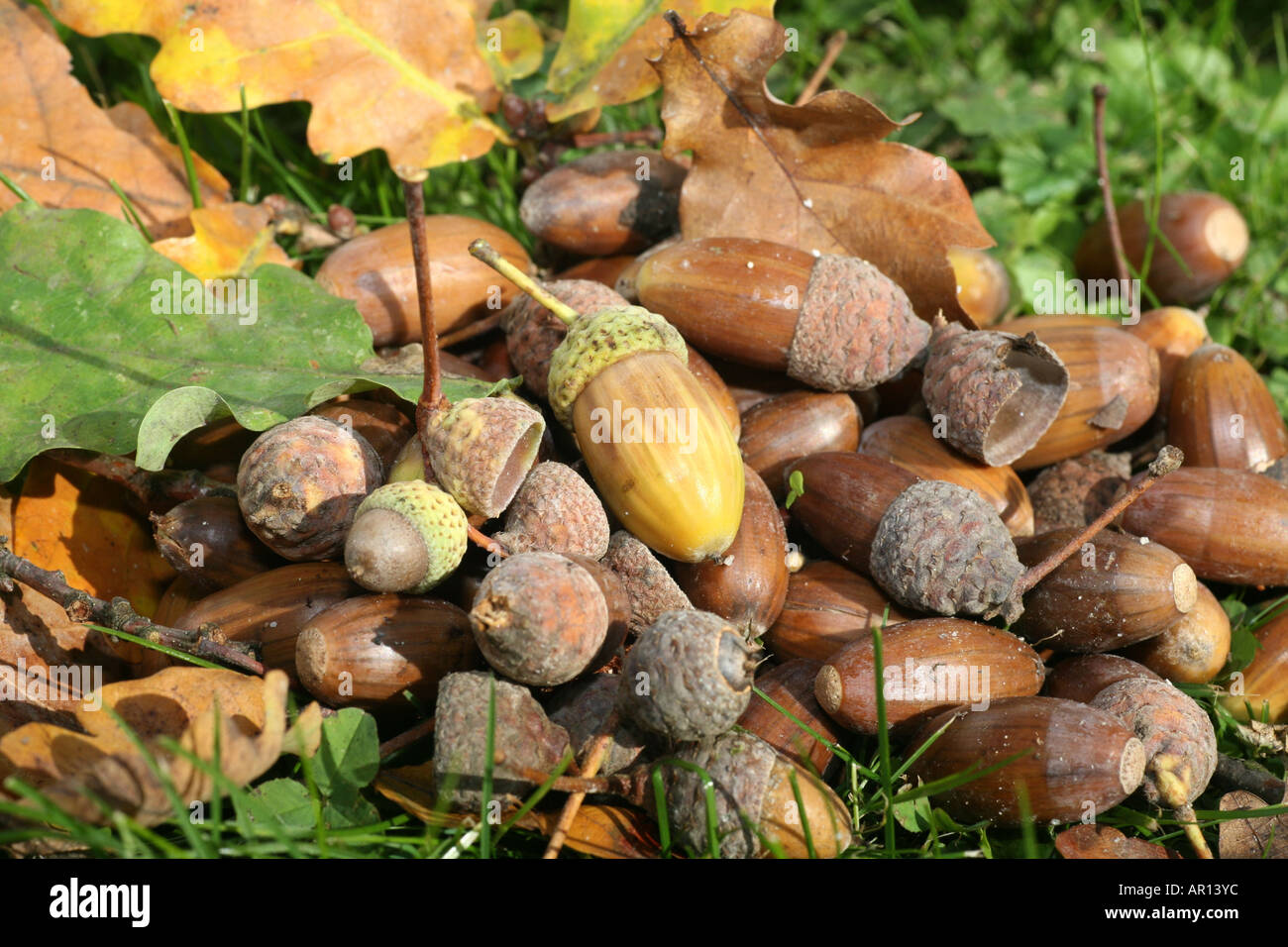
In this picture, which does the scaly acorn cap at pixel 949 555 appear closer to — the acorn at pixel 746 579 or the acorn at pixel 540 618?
the acorn at pixel 746 579

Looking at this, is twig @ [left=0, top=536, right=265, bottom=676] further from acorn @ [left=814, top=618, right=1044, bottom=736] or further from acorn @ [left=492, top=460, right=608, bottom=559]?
acorn @ [left=814, top=618, right=1044, bottom=736]

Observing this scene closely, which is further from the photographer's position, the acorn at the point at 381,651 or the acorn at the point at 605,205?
the acorn at the point at 605,205

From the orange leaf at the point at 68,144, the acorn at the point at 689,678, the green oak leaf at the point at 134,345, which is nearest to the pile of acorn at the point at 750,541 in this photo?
the acorn at the point at 689,678

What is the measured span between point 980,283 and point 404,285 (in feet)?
5.69

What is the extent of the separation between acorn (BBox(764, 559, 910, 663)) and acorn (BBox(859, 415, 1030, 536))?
319mm

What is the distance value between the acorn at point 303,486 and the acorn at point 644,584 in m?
0.54

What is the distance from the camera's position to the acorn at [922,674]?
2049 mm

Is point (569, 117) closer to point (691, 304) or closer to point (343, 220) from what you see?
point (343, 220)

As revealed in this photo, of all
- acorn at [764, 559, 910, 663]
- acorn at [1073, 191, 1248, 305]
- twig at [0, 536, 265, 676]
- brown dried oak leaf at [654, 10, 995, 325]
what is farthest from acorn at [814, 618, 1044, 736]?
acorn at [1073, 191, 1248, 305]

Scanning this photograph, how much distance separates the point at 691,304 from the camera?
2.56 meters

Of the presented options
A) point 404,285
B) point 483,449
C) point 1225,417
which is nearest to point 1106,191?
point 1225,417

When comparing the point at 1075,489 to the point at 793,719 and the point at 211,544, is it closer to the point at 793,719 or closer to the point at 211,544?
the point at 793,719

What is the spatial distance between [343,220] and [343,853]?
1891 millimetres
